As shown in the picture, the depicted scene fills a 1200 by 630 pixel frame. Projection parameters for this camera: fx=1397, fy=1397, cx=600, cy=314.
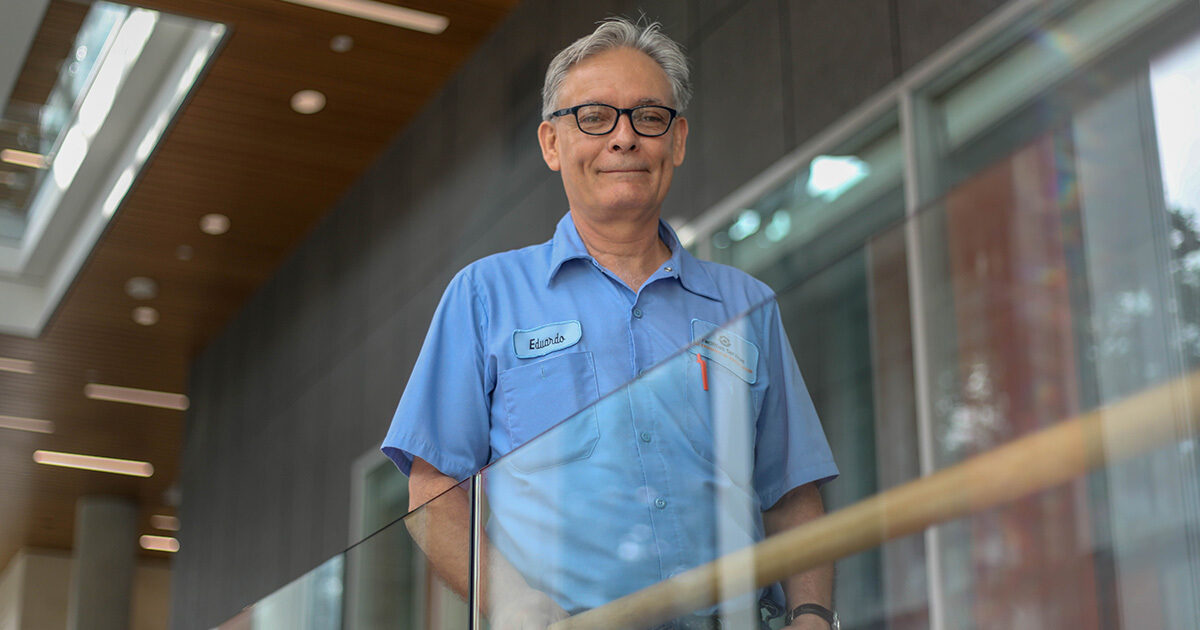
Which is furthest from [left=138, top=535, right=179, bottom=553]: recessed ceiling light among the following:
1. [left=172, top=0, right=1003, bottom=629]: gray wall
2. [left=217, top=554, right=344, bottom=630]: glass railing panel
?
[left=217, top=554, right=344, bottom=630]: glass railing panel

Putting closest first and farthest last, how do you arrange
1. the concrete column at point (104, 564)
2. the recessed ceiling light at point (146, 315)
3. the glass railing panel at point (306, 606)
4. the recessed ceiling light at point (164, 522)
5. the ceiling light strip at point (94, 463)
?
the glass railing panel at point (306, 606) → the recessed ceiling light at point (146, 315) → the ceiling light strip at point (94, 463) → the concrete column at point (104, 564) → the recessed ceiling light at point (164, 522)

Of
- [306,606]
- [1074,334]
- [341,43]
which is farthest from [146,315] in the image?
[1074,334]

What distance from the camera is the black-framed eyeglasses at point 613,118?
90.8 inches

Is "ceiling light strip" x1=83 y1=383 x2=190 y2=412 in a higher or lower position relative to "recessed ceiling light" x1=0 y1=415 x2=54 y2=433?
higher

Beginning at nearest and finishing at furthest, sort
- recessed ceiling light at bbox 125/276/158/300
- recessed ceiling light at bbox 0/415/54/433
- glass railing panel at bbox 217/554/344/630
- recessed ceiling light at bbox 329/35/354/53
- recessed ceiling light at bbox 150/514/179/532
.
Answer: glass railing panel at bbox 217/554/344/630
recessed ceiling light at bbox 329/35/354/53
recessed ceiling light at bbox 125/276/158/300
recessed ceiling light at bbox 0/415/54/433
recessed ceiling light at bbox 150/514/179/532

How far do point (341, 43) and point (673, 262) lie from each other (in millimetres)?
6275

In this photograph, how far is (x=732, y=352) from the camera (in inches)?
69.5

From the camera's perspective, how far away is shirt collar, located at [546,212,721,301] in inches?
91.5

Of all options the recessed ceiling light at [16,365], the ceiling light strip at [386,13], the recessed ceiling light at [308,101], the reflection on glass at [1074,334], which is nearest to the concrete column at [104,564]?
the recessed ceiling light at [16,365]

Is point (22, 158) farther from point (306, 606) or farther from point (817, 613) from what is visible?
point (817, 613)

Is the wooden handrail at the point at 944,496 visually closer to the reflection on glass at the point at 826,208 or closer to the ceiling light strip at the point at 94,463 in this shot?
the reflection on glass at the point at 826,208

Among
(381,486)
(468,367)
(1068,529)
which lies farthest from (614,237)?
(381,486)

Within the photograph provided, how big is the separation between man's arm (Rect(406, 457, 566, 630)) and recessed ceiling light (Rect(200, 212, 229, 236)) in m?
8.85

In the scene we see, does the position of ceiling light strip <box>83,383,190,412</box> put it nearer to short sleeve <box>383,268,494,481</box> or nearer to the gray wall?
the gray wall
